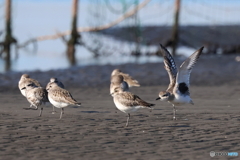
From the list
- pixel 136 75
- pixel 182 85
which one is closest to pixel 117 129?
pixel 182 85

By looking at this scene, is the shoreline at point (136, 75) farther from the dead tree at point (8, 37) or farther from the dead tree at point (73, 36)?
the dead tree at point (8, 37)

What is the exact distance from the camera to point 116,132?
425 inches

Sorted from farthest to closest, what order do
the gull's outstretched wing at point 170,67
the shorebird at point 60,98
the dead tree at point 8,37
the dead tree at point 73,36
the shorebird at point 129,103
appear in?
the dead tree at point 73,36 < the dead tree at point 8,37 < the gull's outstretched wing at point 170,67 < the shorebird at point 60,98 < the shorebird at point 129,103

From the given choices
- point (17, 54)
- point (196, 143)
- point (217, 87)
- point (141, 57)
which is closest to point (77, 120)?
point (196, 143)

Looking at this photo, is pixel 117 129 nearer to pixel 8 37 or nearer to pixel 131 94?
pixel 131 94

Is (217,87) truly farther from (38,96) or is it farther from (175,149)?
(175,149)

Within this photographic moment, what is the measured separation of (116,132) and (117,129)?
0.32m

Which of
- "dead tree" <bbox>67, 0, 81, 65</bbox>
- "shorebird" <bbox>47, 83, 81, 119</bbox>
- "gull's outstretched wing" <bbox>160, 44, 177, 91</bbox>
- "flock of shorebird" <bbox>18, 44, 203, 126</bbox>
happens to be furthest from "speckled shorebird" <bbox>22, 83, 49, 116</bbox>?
"dead tree" <bbox>67, 0, 81, 65</bbox>

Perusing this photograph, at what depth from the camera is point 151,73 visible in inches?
874

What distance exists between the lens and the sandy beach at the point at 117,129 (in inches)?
358

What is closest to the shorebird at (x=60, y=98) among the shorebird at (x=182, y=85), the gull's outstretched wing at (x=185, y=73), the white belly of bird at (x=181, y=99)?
the shorebird at (x=182, y=85)

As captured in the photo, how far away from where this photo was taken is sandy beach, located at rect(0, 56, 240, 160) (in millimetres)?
9086

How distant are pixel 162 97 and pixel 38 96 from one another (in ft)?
9.57

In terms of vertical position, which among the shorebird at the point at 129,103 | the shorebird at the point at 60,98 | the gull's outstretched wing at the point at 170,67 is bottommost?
the shorebird at the point at 60,98
